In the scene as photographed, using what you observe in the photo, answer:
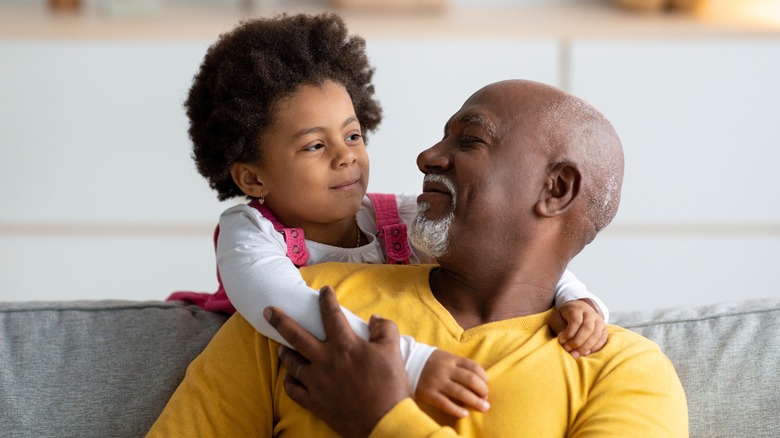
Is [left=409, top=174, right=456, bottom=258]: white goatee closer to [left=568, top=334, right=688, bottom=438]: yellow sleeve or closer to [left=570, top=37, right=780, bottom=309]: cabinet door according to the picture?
[left=568, top=334, right=688, bottom=438]: yellow sleeve

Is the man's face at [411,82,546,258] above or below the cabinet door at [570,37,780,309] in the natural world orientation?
above

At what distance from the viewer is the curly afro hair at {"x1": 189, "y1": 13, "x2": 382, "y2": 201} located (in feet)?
6.61

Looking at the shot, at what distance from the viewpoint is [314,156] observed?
2.00 m

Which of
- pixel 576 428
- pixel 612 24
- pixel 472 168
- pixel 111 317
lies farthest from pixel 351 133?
pixel 612 24

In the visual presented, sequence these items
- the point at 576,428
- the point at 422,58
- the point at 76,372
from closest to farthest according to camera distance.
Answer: the point at 576,428
the point at 76,372
the point at 422,58

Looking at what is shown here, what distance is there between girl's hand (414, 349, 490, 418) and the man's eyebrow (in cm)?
39

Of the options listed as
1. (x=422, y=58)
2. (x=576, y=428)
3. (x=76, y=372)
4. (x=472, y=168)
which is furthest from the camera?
(x=422, y=58)

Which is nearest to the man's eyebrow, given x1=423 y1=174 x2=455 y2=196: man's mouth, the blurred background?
x1=423 y1=174 x2=455 y2=196: man's mouth

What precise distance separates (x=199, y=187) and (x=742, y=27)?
6.49 ft

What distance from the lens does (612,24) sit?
386 centimetres

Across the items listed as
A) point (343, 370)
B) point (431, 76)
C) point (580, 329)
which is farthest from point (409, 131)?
point (343, 370)

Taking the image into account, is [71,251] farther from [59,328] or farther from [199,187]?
[59,328]

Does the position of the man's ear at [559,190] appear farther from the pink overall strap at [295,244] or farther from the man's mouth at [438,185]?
the pink overall strap at [295,244]

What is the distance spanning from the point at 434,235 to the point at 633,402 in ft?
1.34
